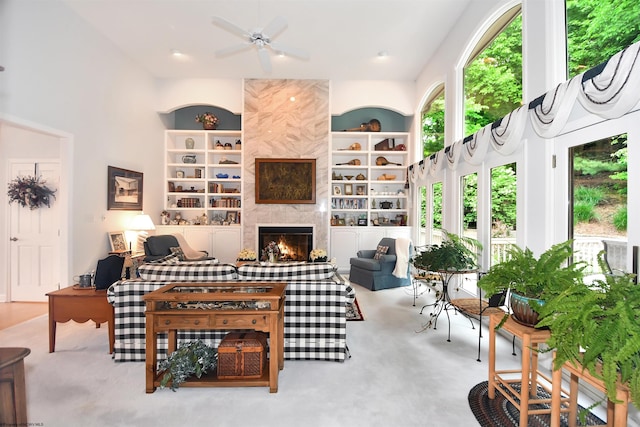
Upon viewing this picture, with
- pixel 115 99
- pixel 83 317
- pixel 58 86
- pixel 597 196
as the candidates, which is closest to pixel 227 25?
pixel 58 86

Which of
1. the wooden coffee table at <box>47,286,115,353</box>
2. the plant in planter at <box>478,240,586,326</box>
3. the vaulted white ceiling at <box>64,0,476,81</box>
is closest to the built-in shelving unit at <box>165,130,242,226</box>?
the vaulted white ceiling at <box>64,0,476,81</box>

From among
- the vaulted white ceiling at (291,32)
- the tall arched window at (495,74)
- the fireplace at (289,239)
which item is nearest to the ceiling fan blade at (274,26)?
the vaulted white ceiling at (291,32)

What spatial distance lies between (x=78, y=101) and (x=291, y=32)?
343 cm

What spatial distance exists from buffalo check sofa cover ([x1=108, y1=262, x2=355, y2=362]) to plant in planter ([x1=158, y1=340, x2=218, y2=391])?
0.28 meters

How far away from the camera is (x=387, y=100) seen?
24.4 ft

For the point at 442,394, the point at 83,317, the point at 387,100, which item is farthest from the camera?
the point at 387,100

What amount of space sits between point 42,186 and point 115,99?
193 centimetres

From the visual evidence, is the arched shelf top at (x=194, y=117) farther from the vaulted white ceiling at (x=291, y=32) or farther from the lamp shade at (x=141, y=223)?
the lamp shade at (x=141, y=223)

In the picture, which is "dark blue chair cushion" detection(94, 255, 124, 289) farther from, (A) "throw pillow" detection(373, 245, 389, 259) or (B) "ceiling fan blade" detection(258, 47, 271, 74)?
(A) "throw pillow" detection(373, 245, 389, 259)

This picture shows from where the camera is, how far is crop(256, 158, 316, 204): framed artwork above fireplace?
7254mm

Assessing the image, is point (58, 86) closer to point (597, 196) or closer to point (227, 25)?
point (227, 25)

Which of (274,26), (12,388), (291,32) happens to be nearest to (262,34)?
(274,26)

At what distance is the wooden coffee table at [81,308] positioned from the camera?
3.12 m

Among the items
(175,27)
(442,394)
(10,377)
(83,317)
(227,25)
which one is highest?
(175,27)
